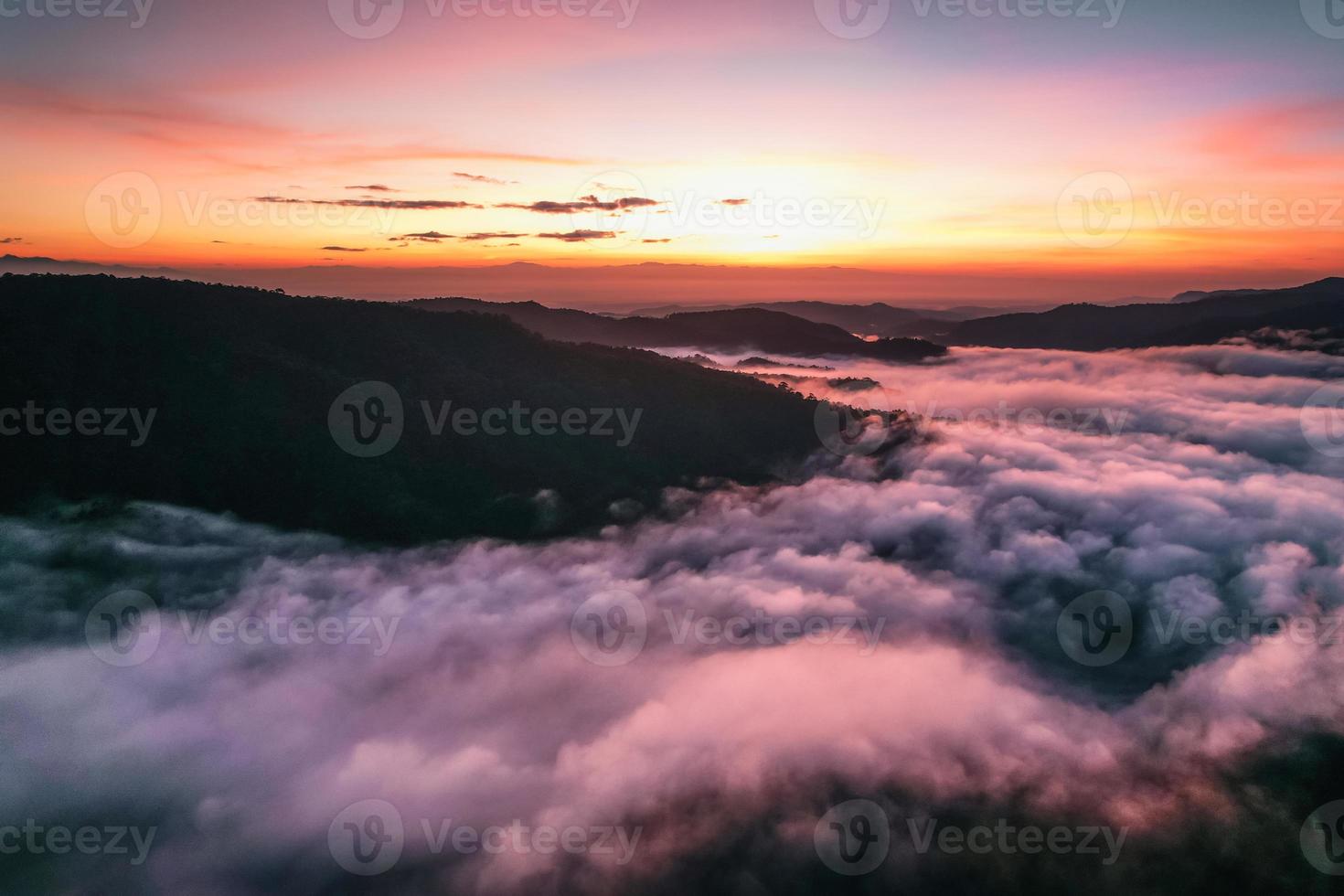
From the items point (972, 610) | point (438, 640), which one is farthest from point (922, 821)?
point (438, 640)

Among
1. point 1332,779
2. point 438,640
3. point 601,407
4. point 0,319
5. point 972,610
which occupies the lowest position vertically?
point 1332,779

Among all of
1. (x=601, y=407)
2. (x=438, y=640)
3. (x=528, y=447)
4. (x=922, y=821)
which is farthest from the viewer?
(x=601, y=407)

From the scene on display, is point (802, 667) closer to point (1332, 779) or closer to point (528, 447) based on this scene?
point (528, 447)

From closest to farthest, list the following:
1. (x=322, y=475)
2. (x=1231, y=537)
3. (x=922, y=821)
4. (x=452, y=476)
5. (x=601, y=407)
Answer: (x=922, y=821)
(x=322, y=475)
(x=452, y=476)
(x=601, y=407)
(x=1231, y=537)

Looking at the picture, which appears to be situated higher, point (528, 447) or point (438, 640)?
point (528, 447)

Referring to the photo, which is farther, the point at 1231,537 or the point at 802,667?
the point at 1231,537

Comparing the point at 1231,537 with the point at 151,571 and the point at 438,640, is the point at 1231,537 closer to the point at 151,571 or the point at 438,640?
the point at 438,640

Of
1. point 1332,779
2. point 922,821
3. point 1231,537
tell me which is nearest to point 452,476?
point 922,821
